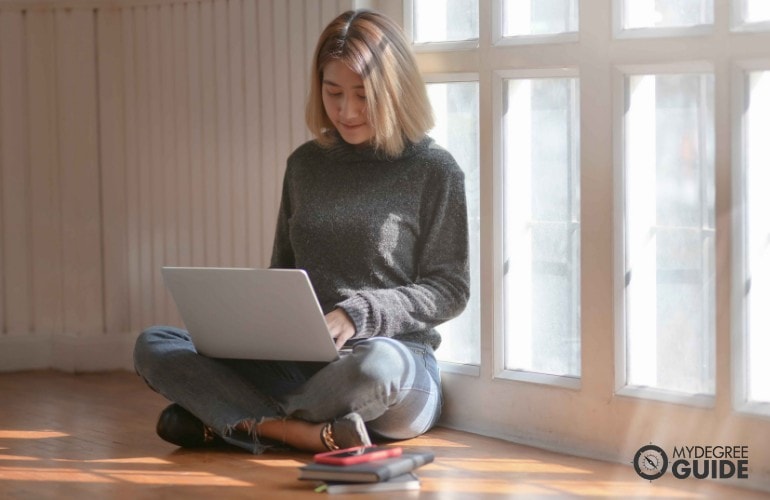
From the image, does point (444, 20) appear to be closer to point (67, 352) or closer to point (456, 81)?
point (456, 81)

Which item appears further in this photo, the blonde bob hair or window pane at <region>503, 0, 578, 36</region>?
the blonde bob hair

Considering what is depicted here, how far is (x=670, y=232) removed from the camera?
2.38 meters

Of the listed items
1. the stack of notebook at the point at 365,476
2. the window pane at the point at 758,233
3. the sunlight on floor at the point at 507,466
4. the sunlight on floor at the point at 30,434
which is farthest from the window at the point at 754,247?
the sunlight on floor at the point at 30,434

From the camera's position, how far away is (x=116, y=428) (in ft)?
9.20

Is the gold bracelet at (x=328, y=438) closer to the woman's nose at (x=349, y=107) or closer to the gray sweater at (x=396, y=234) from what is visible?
the gray sweater at (x=396, y=234)

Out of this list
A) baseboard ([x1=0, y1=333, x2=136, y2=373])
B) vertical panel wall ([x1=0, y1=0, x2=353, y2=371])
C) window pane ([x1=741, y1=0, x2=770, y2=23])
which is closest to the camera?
window pane ([x1=741, y1=0, x2=770, y2=23])

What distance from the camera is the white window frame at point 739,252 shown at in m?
2.21

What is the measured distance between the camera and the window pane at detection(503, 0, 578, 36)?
8.26 ft

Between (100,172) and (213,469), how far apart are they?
1384mm

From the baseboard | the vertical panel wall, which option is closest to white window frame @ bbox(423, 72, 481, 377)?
the vertical panel wall

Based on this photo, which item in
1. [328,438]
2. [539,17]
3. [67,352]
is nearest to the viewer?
[328,438]

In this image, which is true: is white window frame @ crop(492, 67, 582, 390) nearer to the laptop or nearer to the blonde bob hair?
the blonde bob hair

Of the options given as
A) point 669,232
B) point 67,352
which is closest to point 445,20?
point 669,232

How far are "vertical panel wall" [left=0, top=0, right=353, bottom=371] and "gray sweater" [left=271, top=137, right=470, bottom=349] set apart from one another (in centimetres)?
66
